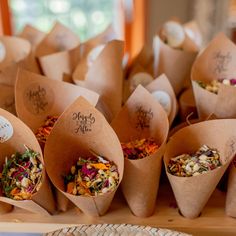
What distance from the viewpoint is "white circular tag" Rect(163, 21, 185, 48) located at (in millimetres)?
1598

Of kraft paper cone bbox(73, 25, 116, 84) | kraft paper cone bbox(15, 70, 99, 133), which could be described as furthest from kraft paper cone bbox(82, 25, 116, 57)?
kraft paper cone bbox(15, 70, 99, 133)

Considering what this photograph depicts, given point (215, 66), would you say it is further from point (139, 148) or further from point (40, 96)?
point (40, 96)

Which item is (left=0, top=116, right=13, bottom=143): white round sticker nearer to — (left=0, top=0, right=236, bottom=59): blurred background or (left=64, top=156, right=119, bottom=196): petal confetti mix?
(left=64, top=156, right=119, bottom=196): petal confetti mix

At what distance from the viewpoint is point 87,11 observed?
3.57 metres

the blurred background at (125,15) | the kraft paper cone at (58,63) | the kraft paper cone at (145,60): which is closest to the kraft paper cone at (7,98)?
the kraft paper cone at (58,63)

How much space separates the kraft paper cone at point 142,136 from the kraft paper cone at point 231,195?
0.64ft

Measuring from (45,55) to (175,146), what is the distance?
0.82m

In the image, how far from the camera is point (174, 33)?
1.62 meters

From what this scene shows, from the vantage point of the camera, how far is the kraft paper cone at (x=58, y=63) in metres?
1.43

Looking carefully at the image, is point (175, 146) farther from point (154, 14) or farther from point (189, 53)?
point (154, 14)

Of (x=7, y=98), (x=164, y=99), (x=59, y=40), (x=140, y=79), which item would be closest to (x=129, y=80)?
(x=140, y=79)

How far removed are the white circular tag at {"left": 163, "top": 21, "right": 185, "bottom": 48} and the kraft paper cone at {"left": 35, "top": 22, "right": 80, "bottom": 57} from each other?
0.42m

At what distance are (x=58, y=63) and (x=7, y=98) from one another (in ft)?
1.18

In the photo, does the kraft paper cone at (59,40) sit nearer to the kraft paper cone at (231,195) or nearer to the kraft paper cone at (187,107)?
the kraft paper cone at (187,107)
